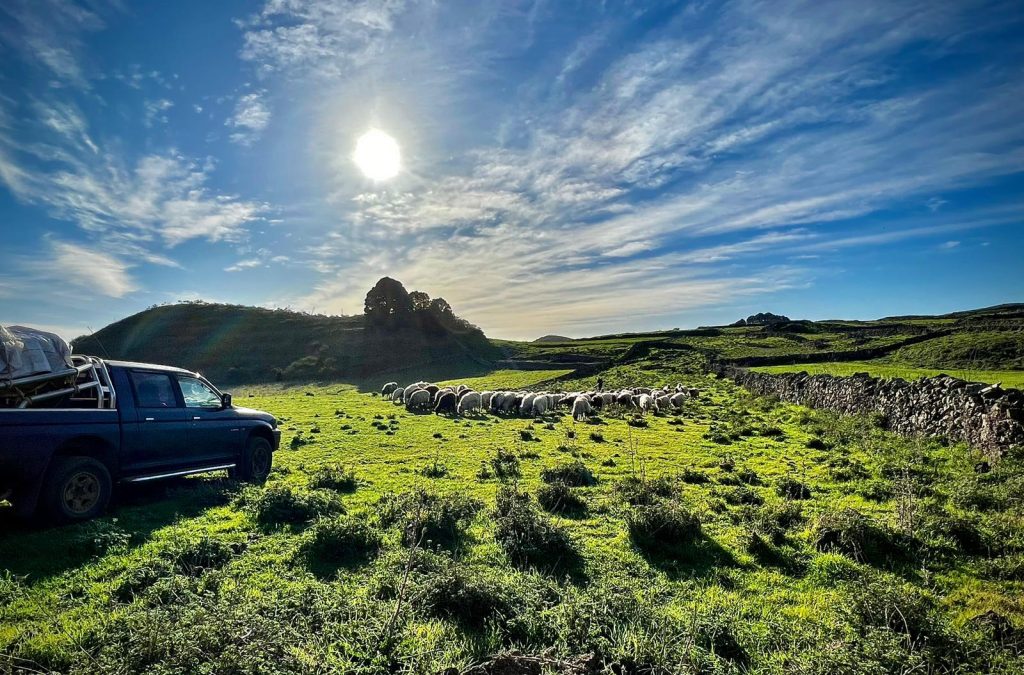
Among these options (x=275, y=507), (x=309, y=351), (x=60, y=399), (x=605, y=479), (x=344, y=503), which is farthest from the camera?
(x=309, y=351)

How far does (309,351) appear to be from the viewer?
2881 inches

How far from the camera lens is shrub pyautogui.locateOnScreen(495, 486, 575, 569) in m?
7.93

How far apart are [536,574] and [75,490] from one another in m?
8.27

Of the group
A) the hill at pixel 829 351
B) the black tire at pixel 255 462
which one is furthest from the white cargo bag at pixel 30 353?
the hill at pixel 829 351

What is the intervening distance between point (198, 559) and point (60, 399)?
419 cm

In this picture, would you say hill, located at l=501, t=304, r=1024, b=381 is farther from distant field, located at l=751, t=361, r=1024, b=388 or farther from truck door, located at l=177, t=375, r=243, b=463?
truck door, located at l=177, t=375, r=243, b=463

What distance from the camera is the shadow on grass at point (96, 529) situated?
7098mm

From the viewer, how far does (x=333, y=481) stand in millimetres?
12367

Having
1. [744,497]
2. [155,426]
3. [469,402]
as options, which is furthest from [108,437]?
[469,402]

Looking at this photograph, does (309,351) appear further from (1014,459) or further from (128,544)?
(1014,459)

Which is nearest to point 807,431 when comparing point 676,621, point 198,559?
point 676,621

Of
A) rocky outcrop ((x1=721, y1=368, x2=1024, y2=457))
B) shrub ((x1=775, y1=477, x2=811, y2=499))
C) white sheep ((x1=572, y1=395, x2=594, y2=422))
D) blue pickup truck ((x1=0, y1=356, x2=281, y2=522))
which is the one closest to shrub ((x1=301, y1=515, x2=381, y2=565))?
blue pickup truck ((x1=0, y1=356, x2=281, y2=522))

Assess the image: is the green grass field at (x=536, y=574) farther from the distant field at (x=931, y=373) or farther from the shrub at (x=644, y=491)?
the distant field at (x=931, y=373)

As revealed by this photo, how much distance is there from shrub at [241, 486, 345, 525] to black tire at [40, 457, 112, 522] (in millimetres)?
2423
